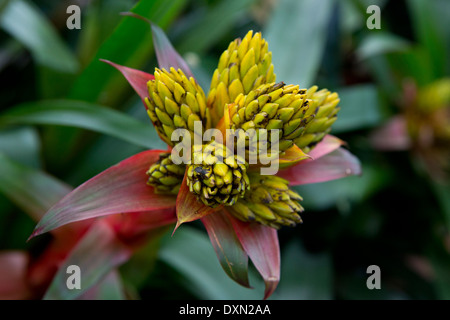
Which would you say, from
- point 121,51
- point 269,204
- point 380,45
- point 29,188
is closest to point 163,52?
point 121,51

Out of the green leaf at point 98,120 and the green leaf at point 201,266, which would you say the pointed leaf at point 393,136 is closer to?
the green leaf at point 201,266

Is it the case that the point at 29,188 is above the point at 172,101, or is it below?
below

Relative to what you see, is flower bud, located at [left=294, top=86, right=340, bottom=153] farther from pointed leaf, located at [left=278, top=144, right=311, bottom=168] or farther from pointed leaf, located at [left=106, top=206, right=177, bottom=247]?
pointed leaf, located at [left=106, top=206, right=177, bottom=247]

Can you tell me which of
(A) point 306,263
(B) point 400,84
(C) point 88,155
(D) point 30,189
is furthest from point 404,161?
(D) point 30,189

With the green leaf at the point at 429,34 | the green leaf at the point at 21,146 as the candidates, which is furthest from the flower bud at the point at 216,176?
the green leaf at the point at 429,34

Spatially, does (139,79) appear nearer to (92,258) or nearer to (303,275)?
(92,258)
